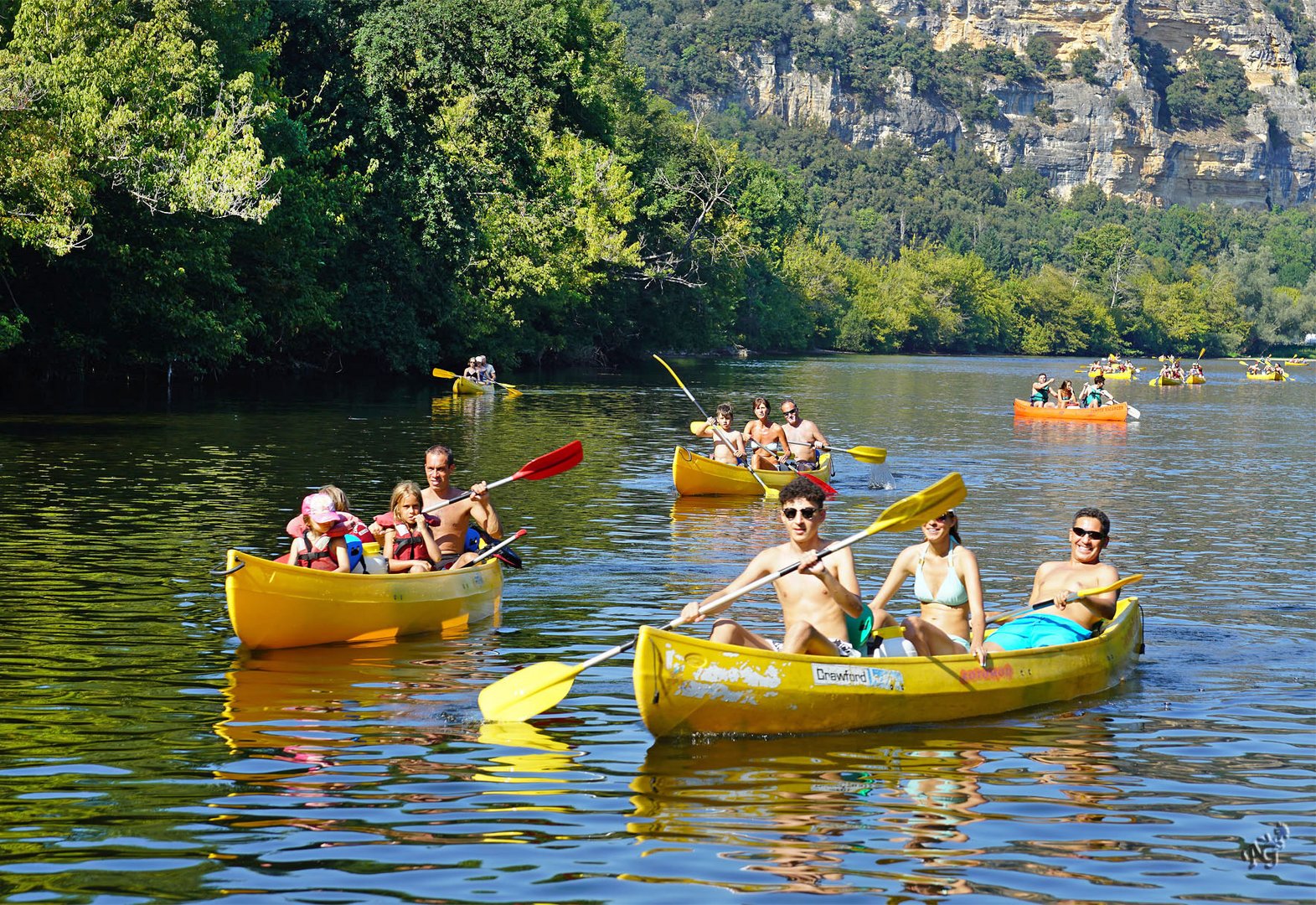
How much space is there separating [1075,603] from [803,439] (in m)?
13.3

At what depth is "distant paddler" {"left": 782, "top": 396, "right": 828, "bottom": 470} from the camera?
23956 millimetres

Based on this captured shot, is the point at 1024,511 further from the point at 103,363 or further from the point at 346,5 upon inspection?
the point at 346,5

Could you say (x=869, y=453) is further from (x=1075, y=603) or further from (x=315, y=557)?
(x=315, y=557)

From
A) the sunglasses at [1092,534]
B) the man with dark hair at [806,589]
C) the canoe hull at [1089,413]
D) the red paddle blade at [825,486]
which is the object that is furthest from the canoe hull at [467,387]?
the man with dark hair at [806,589]

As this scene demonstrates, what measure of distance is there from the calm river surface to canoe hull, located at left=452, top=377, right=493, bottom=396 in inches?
953

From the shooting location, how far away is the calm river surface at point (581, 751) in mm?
7211

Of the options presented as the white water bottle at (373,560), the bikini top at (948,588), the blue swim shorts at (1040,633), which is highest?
the bikini top at (948,588)

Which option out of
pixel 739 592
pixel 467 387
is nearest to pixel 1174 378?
pixel 467 387

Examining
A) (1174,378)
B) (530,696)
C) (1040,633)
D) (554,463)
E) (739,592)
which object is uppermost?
(1174,378)

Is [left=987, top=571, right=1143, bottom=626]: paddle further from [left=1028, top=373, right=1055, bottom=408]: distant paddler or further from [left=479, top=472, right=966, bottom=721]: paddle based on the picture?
[left=1028, top=373, right=1055, bottom=408]: distant paddler

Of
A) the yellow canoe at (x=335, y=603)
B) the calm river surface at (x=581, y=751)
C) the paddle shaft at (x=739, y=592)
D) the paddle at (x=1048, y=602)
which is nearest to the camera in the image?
the calm river surface at (x=581, y=751)

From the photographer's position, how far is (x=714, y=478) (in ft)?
75.7

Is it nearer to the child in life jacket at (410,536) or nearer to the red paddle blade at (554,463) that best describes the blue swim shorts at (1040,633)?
the child in life jacket at (410,536)

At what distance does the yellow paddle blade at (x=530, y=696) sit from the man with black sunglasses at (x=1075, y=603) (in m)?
3.24
